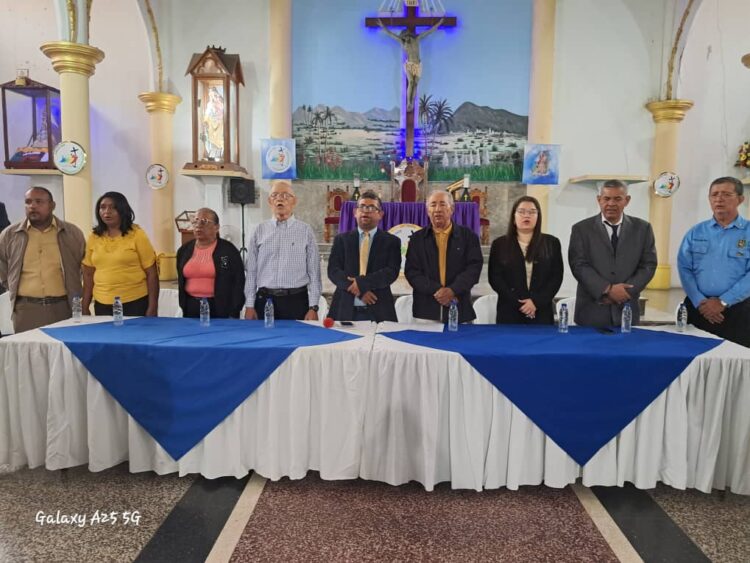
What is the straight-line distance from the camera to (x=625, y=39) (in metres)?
7.89

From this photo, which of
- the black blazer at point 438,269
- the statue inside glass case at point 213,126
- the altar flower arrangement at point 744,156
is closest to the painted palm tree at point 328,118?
the statue inside glass case at point 213,126

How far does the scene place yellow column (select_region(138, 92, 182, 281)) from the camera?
7.78 meters

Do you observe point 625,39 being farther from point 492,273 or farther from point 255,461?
point 255,461

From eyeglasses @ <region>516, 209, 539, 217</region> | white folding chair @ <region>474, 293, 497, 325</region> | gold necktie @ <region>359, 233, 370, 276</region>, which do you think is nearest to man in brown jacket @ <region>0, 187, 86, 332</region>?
gold necktie @ <region>359, 233, 370, 276</region>

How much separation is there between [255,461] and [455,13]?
7972 millimetres

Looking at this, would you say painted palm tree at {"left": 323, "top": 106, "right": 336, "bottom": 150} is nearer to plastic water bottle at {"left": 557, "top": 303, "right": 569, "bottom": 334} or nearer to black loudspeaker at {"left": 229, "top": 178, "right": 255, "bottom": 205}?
black loudspeaker at {"left": 229, "top": 178, "right": 255, "bottom": 205}

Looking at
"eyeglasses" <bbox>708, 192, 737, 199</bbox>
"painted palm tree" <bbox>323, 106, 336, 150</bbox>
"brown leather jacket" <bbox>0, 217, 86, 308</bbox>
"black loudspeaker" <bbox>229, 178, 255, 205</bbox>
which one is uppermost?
"painted palm tree" <bbox>323, 106, 336, 150</bbox>

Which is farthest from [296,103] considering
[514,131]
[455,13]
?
[514,131]

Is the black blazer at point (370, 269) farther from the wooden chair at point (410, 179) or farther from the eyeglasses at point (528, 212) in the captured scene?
the wooden chair at point (410, 179)

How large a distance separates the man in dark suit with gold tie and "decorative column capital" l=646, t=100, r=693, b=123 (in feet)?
21.3

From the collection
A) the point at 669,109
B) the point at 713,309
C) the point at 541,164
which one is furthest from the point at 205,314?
the point at 669,109

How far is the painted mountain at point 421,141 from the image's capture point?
27.5ft
